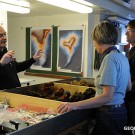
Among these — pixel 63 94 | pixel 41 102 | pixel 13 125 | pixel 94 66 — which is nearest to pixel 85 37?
pixel 94 66

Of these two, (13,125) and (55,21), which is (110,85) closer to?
(13,125)

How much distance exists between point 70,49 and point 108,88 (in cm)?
308

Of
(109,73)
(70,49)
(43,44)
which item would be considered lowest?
(109,73)

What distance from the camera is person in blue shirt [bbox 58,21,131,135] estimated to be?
→ 61.2 inches

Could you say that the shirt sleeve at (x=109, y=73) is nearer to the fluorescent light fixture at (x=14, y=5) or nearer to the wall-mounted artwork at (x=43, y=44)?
the fluorescent light fixture at (x=14, y=5)

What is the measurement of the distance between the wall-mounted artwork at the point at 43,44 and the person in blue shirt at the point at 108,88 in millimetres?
3226

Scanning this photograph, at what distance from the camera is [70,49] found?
4.58 metres

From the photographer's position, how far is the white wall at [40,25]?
14.3ft

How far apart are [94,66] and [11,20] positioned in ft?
7.99

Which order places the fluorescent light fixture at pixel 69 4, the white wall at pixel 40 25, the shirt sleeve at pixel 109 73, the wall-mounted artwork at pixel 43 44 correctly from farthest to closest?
the wall-mounted artwork at pixel 43 44 < the white wall at pixel 40 25 < the fluorescent light fixture at pixel 69 4 < the shirt sleeve at pixel 109 73

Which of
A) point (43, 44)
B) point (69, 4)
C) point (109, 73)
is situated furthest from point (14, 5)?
point (43, 44)

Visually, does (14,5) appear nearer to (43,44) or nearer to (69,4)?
(69,4)

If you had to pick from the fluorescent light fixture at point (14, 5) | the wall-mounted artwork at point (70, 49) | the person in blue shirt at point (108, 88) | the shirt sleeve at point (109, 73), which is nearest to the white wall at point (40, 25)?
the wall-mounted artwork at point (70, 49)

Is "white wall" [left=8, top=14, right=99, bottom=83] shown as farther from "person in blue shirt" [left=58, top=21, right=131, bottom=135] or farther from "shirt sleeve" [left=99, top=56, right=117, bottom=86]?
"shirt sleeve" [left=99, top=56, right=117, bottom=86]
